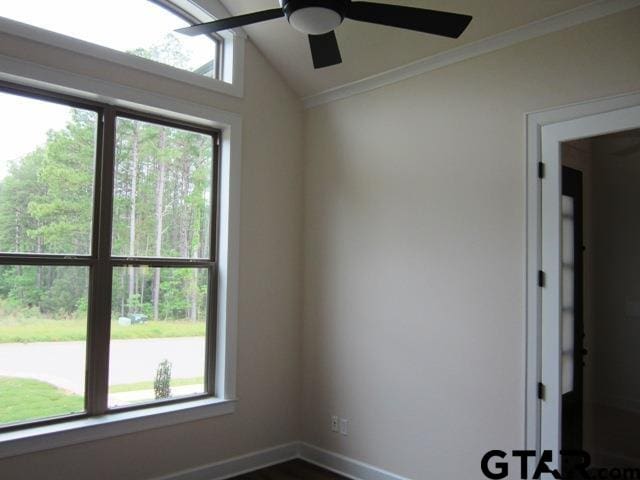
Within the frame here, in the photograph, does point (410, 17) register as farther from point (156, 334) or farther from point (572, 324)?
point (156, 334)

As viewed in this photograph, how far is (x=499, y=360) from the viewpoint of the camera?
9.88ft

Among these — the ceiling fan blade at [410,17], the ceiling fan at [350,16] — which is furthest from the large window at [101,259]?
the ceiling fan blade at [410,17]

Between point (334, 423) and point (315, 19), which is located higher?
point (315, 19)

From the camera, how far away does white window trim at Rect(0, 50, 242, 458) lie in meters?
2.90

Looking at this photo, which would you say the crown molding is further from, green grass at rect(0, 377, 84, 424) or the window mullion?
green grass at rect(0, 377, 84, 424)

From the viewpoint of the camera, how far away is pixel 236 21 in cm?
214

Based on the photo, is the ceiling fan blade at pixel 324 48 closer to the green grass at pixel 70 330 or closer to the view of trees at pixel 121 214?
the view of trees at pixel 121 214

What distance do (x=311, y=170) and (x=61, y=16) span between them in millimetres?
2062

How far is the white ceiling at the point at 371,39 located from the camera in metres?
2.91

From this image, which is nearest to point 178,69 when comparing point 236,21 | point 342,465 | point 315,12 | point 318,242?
point 236,21

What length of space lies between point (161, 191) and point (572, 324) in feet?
9.03

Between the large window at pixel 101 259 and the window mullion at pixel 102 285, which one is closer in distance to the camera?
the large window at pixel 101 259

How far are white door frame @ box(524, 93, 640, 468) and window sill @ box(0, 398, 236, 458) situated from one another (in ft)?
6.86

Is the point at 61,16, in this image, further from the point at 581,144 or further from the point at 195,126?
the point at 581,144
